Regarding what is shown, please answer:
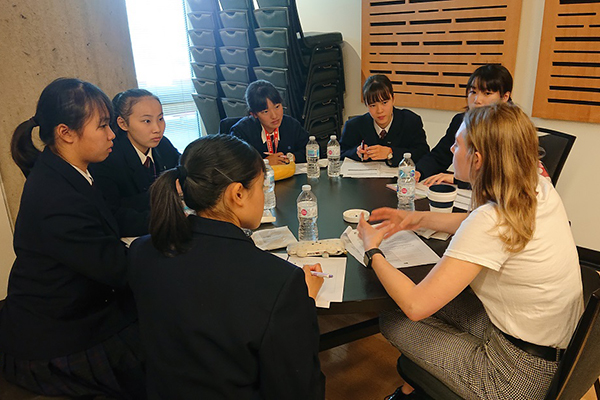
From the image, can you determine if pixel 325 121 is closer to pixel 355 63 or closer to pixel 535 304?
pixel 355 63

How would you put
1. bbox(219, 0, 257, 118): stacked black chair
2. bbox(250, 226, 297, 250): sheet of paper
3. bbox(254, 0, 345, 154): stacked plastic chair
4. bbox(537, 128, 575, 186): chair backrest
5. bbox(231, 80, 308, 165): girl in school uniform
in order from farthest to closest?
bbox(219, 0, 257, 118): stacked black chair, bbox(254, 0, 345, 154): stacked plastic chair, bbox(231, 80, 308, 165): girl in school uniform, bbox(537, 128, 575, 186): chair backrest, bbox(250, 226, 297, 250): sheet of paper

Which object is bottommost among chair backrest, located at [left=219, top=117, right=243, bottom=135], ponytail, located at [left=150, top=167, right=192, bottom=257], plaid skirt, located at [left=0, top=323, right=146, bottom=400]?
plaid skirt, located at [left=0, top=323, right=146, bottom=400]

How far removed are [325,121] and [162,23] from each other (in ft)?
6.92

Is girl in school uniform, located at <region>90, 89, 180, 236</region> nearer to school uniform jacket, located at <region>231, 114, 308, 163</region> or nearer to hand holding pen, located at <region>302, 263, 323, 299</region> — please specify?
school uniform jacket, located at <region>231, 114, 308, 163</region>

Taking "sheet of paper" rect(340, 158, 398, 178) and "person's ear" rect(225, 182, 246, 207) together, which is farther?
"sheet of paper" rect(340, 158, 398, 178)

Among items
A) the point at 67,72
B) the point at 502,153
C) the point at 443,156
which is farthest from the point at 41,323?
the point at 443,156

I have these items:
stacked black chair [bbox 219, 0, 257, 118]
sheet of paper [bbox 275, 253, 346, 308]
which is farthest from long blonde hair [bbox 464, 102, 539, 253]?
stacked black chair [bbox 219, 0, 257, 118]

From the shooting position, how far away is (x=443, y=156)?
263cm

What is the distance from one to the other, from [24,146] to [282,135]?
166 cm

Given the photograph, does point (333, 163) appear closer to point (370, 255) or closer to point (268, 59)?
point (370, 255)

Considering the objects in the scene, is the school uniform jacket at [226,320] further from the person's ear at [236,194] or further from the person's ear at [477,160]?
the person's ear at [477,160]

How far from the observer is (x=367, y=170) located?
2521 mm

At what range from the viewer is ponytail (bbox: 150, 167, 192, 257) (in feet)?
3.29

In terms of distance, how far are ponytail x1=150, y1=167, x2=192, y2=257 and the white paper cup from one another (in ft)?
3.70
